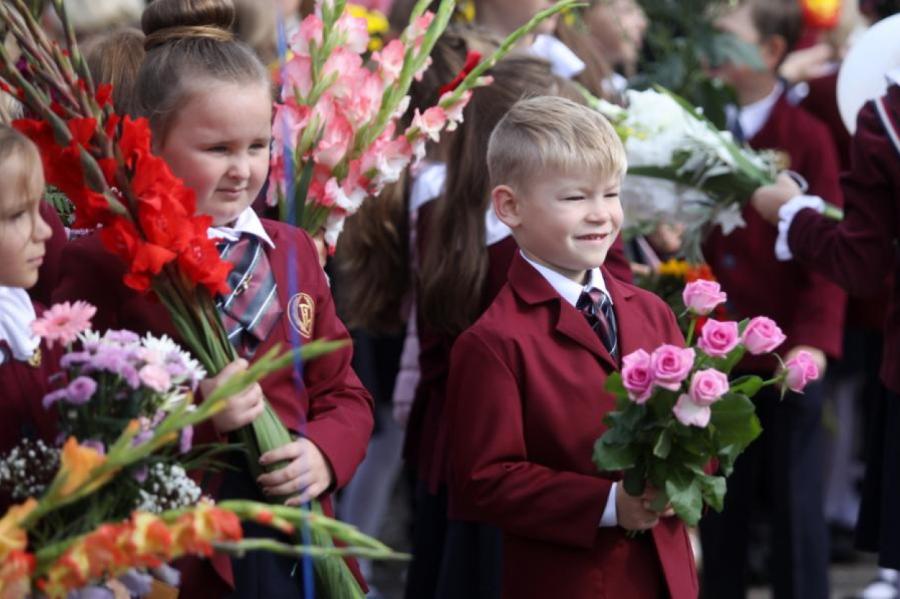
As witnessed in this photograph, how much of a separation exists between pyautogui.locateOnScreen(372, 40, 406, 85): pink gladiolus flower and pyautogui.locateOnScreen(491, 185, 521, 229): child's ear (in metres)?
0.34

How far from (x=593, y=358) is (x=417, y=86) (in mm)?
1494

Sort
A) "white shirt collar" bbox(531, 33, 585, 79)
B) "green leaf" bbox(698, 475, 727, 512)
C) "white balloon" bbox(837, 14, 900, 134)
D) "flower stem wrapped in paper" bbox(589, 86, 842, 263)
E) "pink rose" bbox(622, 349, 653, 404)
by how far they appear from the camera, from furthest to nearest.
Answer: "white shirt collar" bbox(531, 33, 585, 79), "flower stem wrapped in paper" bbox(589, 86, 842, 263), "white balloon" bbox(837, 14, 900, 134), "green leaf" bbox(698, 475, 727, 512), "pink rose" bbox(622, 349, 653, 404)

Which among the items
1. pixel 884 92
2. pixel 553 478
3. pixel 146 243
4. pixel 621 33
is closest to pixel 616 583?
pixel 553 478

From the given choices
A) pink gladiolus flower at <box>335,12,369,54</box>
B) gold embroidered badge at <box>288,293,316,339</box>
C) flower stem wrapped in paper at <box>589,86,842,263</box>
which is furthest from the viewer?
flower stem wrapped in paper at <box>589,86,842,263</box>

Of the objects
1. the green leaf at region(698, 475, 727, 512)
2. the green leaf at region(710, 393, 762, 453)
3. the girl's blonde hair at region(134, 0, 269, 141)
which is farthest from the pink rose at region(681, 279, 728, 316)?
the girl's blonde hair at region(134, 0, 269, 141)

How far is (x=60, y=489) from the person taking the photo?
7.36 ft

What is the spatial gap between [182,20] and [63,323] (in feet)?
2.90

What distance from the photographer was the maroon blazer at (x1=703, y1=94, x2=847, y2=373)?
516 cm

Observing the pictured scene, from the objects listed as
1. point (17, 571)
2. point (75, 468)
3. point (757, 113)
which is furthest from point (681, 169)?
point (17, 571)

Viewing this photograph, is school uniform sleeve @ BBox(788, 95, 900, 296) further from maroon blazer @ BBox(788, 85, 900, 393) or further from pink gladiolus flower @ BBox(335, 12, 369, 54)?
pink gladiolus flower @ BBox(335, 12, 369, 54)

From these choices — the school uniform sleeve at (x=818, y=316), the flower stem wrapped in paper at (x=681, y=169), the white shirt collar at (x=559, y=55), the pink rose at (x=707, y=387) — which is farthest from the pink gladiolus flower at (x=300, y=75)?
the school uniform sleeve at (x=818, y=316)

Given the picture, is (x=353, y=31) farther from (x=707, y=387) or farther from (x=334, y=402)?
(x=707, y=387)

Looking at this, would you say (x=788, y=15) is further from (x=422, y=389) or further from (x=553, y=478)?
(x=553, y=478)

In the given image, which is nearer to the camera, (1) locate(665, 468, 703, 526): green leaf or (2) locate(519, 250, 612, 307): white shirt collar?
(1) locate(665, 468, 703, 526): green leaf
